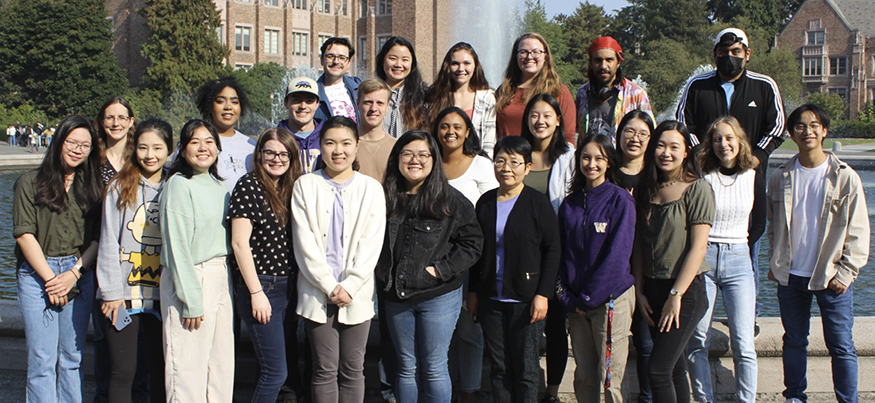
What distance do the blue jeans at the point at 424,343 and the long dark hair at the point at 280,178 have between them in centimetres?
87

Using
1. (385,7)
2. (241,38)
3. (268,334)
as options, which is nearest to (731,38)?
(268,334)

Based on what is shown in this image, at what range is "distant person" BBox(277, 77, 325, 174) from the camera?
4.45m

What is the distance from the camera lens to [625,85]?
489 centimetres

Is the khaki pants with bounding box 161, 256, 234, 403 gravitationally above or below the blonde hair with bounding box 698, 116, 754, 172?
below

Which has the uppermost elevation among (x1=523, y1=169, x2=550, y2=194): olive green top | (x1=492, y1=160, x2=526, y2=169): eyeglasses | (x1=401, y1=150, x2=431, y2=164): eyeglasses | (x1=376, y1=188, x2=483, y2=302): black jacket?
(x1=401, y1=150, x2=431, y2=164): eyeglasses

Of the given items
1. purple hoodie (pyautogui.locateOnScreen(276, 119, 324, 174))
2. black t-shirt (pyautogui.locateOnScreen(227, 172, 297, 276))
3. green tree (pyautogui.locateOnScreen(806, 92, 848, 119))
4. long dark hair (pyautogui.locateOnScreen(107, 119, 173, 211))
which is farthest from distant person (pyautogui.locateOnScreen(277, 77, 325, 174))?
green tree (pyautogui.locateOnScreen(806, 92, 848, 119))

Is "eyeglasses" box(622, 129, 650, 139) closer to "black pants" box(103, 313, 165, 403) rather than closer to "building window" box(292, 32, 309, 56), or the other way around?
"black pants" box(103, 313, 165, 403)

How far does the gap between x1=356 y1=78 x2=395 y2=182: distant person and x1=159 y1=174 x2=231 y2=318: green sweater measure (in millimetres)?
1055

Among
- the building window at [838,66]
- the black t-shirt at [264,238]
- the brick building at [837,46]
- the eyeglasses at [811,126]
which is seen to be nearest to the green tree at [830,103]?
the brick building at [837,46]

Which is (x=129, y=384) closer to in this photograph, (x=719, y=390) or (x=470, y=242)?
(x=470, y=242)

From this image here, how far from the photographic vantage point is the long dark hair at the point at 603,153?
3753mm

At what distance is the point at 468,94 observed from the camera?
4910 millimetres

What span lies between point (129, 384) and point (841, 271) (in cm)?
448

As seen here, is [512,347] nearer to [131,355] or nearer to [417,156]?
[417,156]
